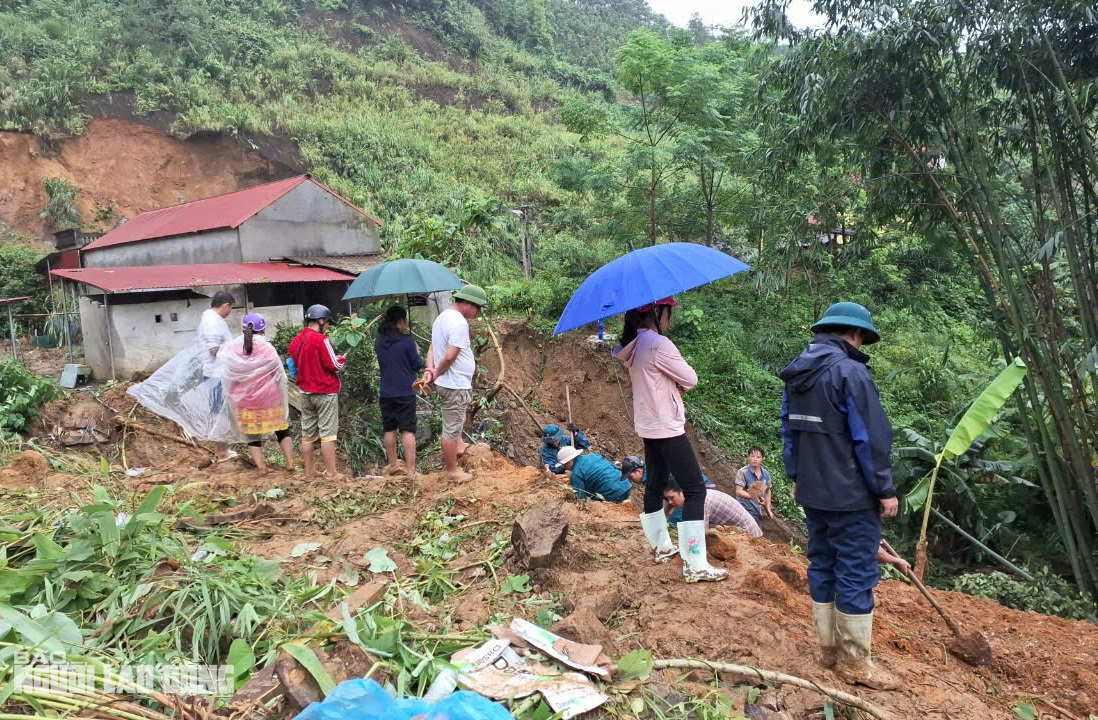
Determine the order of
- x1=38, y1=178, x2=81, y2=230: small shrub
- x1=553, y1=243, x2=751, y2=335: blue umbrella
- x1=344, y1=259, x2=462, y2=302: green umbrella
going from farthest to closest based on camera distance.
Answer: x1=38, y1=178, x2=81, y2=230: small shrub < x1=344, y1=259, x2=462, y2=302: green umbrella < x1=553, y1=243, x2=751, y2=335: blue umbrella

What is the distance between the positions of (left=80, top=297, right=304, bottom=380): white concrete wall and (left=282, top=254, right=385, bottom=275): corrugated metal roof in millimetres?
3229

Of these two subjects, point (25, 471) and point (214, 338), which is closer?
point (25, 471)

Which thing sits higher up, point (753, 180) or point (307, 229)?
point (307, 229)

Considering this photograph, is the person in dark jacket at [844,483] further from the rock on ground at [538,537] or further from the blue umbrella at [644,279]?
the rock on ground at [538,537]

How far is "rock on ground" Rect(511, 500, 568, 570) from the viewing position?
152 inches

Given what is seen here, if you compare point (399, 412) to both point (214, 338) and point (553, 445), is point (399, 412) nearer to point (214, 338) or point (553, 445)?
point (553, 445)

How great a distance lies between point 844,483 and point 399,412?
13.9ft

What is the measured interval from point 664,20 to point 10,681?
222ft

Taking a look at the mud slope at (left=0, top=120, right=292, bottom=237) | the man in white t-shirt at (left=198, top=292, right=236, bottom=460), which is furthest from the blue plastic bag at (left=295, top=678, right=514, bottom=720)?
the mud slope at (left=0, top=120, right=292, bottom=237)

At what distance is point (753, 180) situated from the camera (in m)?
13.1

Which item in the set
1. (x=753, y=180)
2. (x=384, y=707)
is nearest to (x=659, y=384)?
(x=384, y=707)

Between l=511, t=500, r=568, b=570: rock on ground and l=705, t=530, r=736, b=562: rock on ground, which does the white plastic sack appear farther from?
l=705, t=530, r=736, b=562: rock on ground

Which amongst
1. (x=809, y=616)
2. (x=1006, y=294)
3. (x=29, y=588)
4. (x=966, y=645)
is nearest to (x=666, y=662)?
(x=809, y=616)

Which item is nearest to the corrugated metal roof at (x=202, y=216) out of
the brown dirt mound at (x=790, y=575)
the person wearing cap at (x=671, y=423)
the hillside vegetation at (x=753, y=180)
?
the hillside vegetation at (x=753, y=180)
